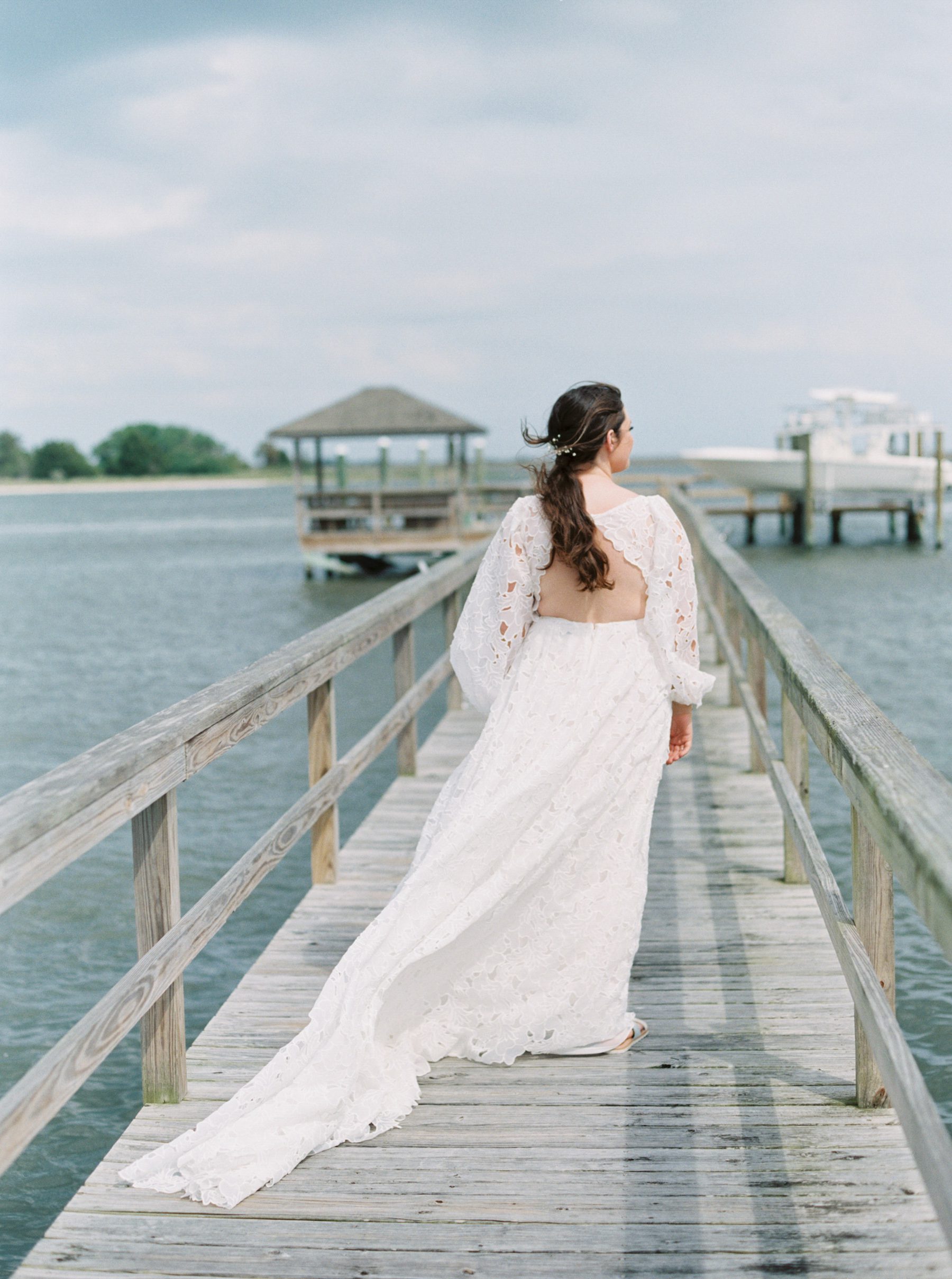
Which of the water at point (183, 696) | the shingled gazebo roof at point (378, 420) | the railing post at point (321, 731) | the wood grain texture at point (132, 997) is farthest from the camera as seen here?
the shingled gazebo roof at point (378, 420)

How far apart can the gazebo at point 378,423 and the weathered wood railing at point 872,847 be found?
27.1 m

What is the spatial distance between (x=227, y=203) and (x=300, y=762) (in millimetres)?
80543

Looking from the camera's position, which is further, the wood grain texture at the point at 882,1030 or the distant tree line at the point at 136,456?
the distant tree line at the point at 136,456

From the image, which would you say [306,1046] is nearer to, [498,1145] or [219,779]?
[498,1145]

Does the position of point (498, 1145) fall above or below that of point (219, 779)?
above

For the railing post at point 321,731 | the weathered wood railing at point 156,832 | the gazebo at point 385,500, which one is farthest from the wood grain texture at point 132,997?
the gazebo at point 385,500

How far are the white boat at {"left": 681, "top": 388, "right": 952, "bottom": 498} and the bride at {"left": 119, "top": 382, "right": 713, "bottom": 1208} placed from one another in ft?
138

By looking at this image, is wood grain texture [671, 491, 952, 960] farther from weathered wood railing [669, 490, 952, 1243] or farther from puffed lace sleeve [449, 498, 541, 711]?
puffed lace sleeve [449, 498, 541, 711]

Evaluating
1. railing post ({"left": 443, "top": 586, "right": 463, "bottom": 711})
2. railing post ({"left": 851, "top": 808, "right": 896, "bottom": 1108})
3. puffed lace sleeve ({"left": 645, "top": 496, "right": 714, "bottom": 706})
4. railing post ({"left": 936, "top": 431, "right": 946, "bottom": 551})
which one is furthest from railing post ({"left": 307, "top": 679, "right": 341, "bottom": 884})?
railing post ({"left": 936, "top": 431, "right": 946, "bottom": 551})

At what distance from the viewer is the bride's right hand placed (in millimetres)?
3441

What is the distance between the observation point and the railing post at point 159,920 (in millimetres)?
2658

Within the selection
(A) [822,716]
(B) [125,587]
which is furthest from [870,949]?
(B) [125,587]

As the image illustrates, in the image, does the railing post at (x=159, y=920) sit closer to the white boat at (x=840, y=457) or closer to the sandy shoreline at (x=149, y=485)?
the white boat at (x=840, y=457)

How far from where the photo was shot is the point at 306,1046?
274 centimetres
